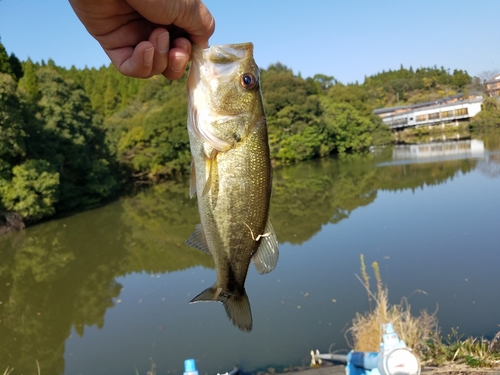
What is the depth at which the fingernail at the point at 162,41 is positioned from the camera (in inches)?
59.0

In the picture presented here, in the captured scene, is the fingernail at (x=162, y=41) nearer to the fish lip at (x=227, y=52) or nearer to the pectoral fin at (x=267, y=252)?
the fish lip at (x=227, y=52)

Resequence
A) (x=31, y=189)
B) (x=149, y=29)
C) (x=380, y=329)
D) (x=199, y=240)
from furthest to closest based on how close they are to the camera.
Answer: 1. (x=31, y=189)
2. (x=380, y=329)
3. (x=149, y=29)
4. (x=199, y=240)

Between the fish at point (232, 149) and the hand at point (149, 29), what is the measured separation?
12cm

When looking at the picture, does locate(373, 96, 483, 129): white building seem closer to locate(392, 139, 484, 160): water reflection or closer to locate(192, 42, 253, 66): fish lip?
locate(392, 139, 484, 160): water reflection

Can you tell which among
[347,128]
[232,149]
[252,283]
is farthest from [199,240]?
[347,128]

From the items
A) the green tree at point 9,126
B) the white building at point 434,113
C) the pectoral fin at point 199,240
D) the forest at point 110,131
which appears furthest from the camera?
the white building at point 434,113

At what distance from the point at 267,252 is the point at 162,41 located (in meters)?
0.87

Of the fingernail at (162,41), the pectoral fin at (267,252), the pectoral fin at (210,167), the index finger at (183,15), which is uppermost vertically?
the index finger at (183,15)

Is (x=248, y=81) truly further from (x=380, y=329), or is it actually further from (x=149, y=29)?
(x=380, y=329)

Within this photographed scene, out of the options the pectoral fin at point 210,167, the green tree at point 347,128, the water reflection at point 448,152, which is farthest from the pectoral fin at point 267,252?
the green tree at point 347,128

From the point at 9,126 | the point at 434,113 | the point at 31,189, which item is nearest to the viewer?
the point at 9,126

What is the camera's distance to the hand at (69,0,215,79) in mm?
1467

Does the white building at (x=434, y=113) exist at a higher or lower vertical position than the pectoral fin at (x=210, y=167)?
higher

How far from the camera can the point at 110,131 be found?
30.2 metres
